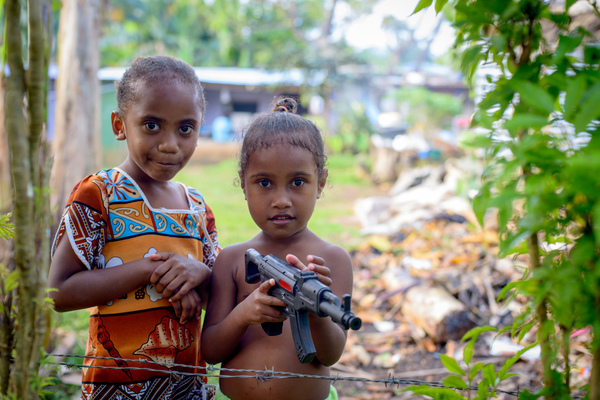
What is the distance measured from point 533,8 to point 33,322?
4.74 feet

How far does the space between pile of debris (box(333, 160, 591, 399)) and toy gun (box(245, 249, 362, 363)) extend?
4.80 feet

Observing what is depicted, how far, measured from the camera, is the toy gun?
1234 millimetres

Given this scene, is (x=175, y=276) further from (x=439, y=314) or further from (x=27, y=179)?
(x=439, y=314)

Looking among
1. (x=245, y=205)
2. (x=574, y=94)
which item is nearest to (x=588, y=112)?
(x=574, y=94)

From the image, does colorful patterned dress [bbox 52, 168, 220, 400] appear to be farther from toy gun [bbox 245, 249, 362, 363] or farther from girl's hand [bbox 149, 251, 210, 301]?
toy gun [bbox 245, 249, 362, 363]

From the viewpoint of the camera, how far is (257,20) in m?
20.5

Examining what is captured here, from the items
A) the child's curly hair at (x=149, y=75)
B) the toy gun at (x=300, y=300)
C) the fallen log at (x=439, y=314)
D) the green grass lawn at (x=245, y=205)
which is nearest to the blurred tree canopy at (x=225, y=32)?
the green grass lawn at (x=245, y=205)

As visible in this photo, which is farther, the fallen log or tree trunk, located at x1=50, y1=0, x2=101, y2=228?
tree trunk, located at x1=50, y1=0, x2=101, y2=228

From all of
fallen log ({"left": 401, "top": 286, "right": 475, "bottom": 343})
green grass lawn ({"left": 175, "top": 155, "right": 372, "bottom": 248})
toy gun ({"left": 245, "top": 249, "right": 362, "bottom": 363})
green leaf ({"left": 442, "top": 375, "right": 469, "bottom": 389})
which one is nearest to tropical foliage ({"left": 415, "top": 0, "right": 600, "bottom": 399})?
green leaf ({"left": 442, "top": 375, "right": 469, "bottom": 389})

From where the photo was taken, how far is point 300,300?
1358 mm

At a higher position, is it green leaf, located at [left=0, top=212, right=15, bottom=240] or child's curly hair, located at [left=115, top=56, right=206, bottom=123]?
child's curly hair, located at [left=115, top=56, right=206, bottom=123]

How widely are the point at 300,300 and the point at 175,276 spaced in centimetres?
56

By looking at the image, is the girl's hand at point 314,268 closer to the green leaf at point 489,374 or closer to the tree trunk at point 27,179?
the green leaf at point 489,374

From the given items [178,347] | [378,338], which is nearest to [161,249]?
[178,347]
